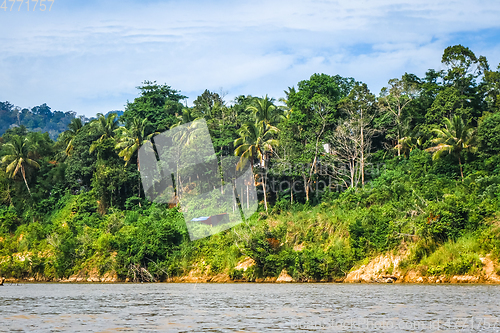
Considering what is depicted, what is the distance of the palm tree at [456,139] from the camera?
4859cm

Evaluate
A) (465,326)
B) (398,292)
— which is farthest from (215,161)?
(465,326)

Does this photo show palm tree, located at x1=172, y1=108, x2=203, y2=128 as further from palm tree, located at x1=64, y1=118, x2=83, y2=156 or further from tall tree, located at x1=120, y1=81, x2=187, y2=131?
palm tree, located at x1=64, y1=118, x2=83, y2=156

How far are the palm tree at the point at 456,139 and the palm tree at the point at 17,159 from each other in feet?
148

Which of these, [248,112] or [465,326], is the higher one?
[248,112]

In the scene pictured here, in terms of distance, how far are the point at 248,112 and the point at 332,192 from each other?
1963cm

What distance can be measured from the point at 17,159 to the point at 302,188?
33.7 metres

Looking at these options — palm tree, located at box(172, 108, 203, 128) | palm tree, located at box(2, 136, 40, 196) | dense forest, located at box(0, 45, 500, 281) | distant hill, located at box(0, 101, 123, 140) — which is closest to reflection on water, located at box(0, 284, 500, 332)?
dense forest, located at box(0, 45, 500, 281)

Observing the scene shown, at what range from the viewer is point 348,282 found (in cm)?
4006

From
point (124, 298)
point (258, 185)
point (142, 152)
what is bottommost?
point (124, 298)

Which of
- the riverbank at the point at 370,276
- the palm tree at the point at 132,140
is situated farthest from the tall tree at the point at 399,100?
the palm tree at the point at 132,140

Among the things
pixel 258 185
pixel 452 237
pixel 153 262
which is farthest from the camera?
pixel 258 185

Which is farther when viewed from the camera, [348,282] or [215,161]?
[215,161]

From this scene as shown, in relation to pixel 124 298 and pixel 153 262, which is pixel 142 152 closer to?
pixel 153 262

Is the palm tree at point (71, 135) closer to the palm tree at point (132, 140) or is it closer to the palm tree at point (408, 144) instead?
the palm tree at point (132, 140)
